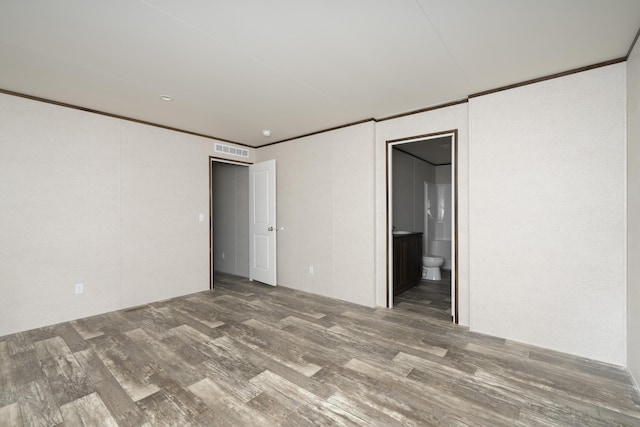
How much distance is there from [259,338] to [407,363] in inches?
56.6

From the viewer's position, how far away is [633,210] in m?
2.21

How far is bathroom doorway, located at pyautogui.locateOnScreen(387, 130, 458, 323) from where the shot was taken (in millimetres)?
3785

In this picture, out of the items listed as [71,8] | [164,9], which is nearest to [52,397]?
[71,8]

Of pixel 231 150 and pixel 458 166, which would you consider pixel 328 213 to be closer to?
pixel 458 166

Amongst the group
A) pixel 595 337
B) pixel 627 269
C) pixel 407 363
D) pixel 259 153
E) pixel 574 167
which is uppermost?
pixel 259 153

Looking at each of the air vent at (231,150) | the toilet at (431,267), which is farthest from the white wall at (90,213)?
the toilet at (431,267)

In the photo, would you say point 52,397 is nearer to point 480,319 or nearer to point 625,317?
point 480,319

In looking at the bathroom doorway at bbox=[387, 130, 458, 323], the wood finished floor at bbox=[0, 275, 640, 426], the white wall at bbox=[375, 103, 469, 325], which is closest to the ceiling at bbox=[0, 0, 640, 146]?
the white wall at bbox=[375, 103, 469, 325]

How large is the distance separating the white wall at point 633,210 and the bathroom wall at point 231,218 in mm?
5127

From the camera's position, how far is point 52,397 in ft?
6.59

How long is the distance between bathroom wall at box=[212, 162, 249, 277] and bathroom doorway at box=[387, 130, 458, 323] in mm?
2888

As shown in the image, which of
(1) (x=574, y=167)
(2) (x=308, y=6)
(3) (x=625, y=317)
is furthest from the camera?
(1) (x=574, y=167)

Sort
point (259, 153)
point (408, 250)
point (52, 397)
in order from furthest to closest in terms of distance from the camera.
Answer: point (259, 153) < point (408, 250) < point (52, 397)

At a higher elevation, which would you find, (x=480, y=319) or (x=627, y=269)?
(x=627, y=269)
